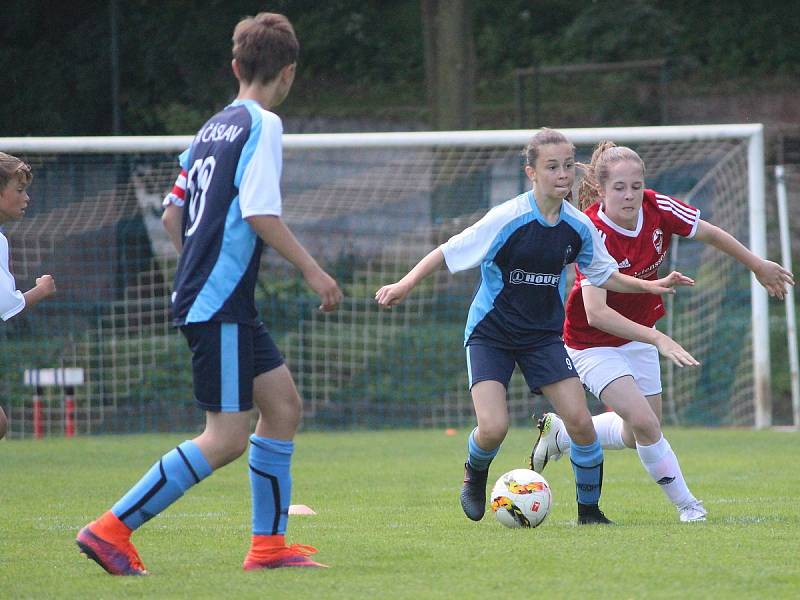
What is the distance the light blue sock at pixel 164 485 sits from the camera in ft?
14.7

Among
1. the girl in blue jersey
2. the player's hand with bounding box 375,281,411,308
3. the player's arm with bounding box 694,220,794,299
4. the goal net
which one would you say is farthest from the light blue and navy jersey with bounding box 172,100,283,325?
the goal net

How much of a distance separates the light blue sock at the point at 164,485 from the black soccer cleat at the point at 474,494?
1.95 meters

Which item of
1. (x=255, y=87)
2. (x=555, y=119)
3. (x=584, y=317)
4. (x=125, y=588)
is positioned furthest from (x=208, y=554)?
(x=555, y=119)

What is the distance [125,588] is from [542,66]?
19.1 m

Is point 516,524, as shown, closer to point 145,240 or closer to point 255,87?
point 255,87

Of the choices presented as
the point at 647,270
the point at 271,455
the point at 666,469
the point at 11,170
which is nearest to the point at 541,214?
the point at 647,270

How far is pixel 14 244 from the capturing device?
13.2 meters

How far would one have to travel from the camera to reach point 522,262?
5965 mm

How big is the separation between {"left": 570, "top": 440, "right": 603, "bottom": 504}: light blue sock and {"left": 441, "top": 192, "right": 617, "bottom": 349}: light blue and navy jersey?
557 mm

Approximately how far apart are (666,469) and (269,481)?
219 cm

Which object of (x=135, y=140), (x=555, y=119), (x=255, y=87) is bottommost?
(x=255, y=87)

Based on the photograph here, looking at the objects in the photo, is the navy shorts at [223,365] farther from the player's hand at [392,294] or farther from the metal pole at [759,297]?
the metal pole at [759,297]

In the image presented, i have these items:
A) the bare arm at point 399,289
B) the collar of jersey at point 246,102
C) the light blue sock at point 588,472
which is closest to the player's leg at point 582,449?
the light blue sock at point 588,472

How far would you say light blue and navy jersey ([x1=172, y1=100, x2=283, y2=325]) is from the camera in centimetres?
445
